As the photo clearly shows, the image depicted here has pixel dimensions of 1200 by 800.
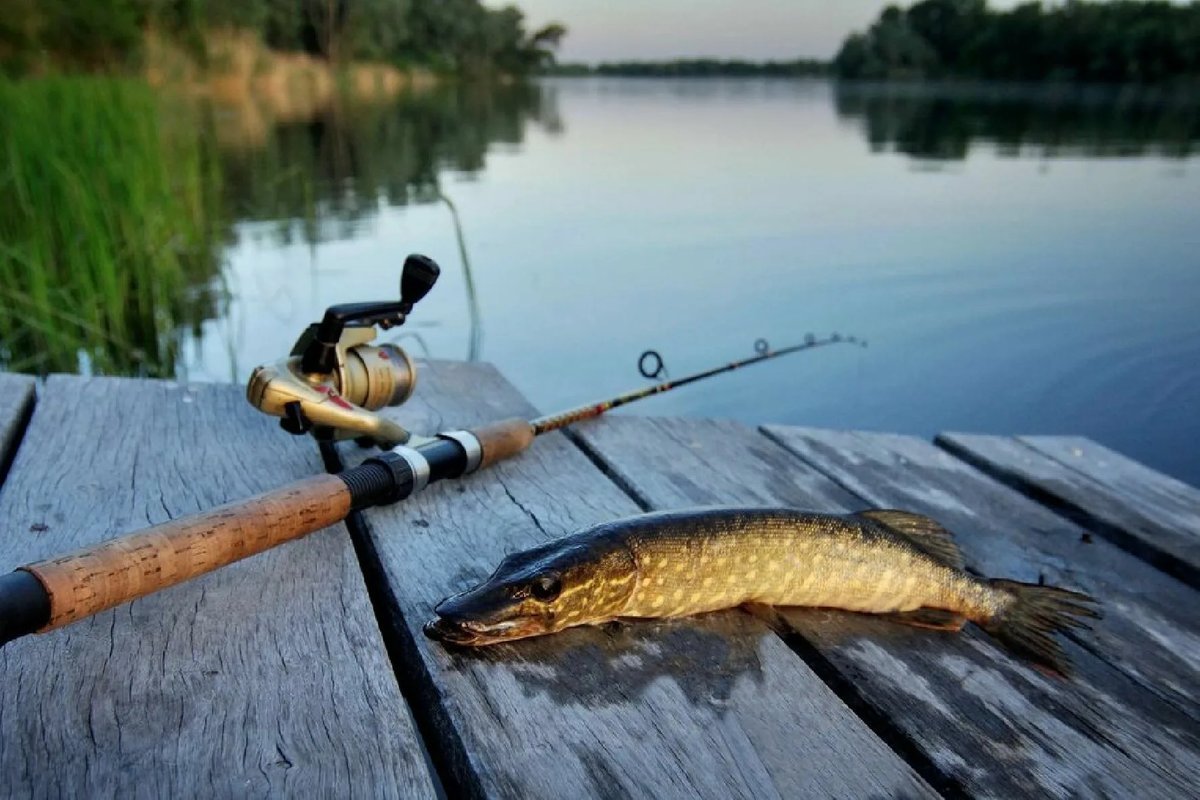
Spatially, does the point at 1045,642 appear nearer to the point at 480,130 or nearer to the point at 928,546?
the point at 928,546

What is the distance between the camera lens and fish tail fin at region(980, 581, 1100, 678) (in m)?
2.11

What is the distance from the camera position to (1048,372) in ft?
24.7

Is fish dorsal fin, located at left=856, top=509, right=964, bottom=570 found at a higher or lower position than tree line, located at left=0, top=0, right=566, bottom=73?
lower

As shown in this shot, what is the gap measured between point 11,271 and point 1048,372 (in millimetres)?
7260

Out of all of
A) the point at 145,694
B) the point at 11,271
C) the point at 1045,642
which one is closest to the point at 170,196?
the point at 11,271

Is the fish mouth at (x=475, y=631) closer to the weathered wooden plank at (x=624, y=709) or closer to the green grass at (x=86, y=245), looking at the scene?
the weathered wooden plank at (x=624, y=709)

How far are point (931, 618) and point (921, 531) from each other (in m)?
0.22

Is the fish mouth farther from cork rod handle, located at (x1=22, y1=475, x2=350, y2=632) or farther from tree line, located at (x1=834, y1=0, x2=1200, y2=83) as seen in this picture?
tree line, located at (x1=834, y1=0, x2=1200, y2=83)

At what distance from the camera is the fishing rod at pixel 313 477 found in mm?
1610

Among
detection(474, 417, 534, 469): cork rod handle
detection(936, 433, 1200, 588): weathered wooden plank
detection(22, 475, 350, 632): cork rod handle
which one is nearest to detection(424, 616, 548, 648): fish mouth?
detection(22, 475, 350, 632): cork rod handle

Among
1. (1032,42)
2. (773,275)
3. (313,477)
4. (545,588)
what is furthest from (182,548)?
(1032,42)

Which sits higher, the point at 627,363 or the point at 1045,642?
the point at 1045,642

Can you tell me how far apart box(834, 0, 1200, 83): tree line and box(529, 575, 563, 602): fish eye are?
65153 millimetres

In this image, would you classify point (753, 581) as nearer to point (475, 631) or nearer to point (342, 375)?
point (475, 631)
